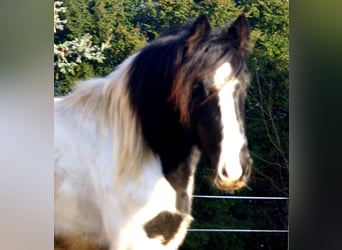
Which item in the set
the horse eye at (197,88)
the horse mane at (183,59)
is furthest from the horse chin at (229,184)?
the horse eye at (197,88)

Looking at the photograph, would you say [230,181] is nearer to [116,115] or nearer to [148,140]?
[148,140]

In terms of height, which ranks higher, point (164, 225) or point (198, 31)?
point (198, 31)

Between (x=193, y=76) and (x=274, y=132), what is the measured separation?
0.53 metres

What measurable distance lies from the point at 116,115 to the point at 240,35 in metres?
0.77

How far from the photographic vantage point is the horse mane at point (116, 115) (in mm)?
2250

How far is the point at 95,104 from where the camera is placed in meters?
2.27

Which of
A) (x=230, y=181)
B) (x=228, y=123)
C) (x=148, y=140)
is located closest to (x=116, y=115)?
(x=148, y=140)

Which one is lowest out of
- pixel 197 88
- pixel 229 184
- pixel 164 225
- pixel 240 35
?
pixel 164 225

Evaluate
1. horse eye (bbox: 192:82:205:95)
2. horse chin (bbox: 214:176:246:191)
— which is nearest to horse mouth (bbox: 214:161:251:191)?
horse chin (bbox: 214:176:246:191)

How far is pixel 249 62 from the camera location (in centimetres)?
228

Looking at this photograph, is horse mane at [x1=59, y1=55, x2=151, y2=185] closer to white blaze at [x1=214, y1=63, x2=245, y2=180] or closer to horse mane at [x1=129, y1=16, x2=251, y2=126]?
horse mane at [x1=129, y1=16, x2=251, y2=126]

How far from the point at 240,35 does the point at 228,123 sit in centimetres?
47

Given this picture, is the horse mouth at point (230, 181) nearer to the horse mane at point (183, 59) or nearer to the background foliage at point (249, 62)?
the background foliage at point (249, 62)

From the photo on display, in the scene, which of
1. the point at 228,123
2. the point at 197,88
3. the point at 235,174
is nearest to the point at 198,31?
the point at 197,88
